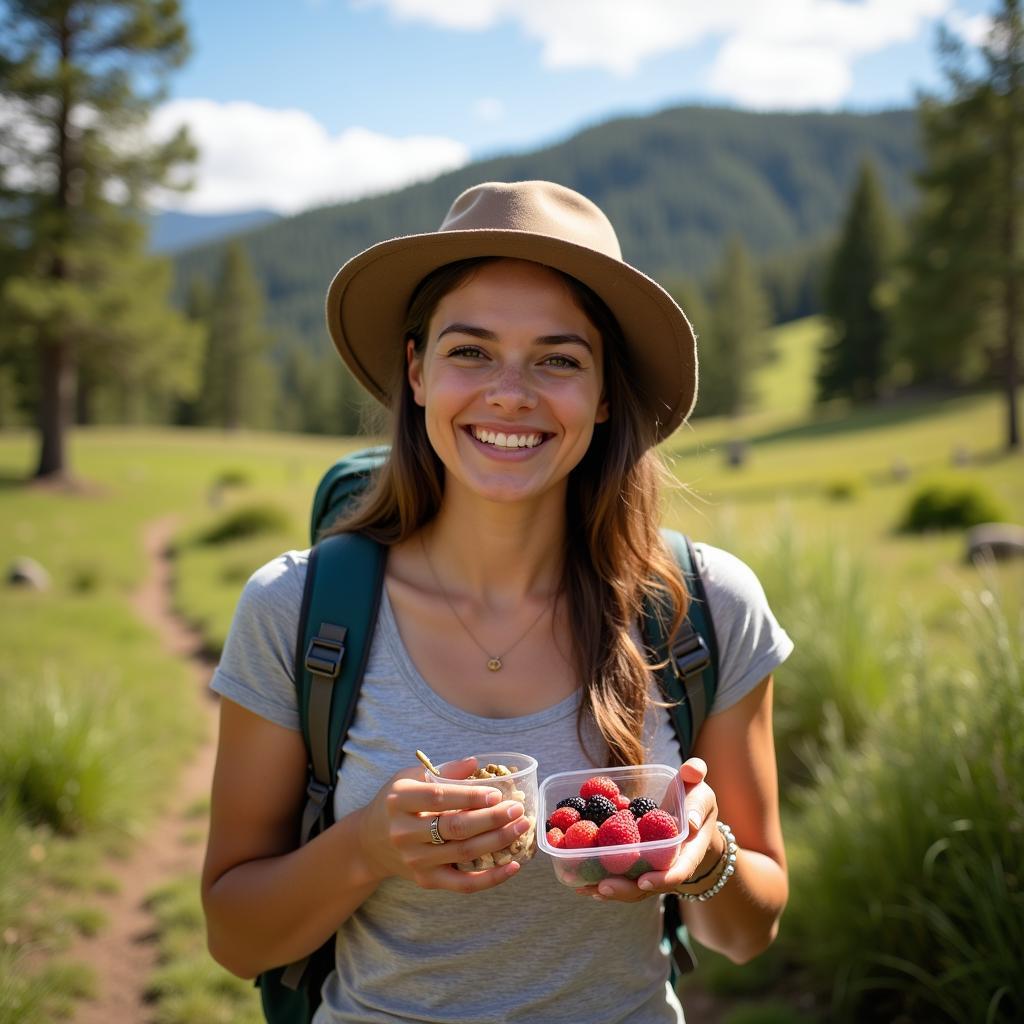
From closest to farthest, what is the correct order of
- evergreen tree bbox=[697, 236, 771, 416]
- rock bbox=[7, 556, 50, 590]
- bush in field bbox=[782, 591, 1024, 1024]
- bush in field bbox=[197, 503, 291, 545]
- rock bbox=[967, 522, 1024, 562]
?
bush in field bbox=[782, 591, 1024, 1024], rock bbox=[967, 522, 1024, 562], rock bbox=[7, 556, 50, 590], bush in field bbox=[197, 503, 291, 545], evergreen tree bbox=[697, 236, 771, 416]

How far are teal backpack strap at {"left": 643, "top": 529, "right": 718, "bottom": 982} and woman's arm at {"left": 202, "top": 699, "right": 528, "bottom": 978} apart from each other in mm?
777

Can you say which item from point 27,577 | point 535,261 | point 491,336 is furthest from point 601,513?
point 27,577

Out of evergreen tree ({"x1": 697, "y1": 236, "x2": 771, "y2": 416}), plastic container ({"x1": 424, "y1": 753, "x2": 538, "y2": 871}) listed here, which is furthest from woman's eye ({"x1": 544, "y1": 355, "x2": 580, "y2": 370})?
evergreen tree ({"x1": 697, "y1": 236, "x2": 771, "y2": 416})

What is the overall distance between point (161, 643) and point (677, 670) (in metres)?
8.83

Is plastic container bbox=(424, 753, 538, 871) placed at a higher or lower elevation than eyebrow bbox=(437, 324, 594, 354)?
lower

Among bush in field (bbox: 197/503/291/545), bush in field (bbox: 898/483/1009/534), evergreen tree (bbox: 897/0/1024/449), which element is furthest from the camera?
evergreen tree (bbox: 897/0/1024/449)

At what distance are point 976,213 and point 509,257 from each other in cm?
2783

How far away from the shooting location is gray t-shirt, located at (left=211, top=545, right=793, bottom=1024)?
207cm

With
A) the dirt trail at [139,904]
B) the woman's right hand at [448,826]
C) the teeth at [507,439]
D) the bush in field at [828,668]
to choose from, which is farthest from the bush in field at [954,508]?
the woman's right hand at [448,826]

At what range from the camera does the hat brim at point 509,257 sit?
2.21m

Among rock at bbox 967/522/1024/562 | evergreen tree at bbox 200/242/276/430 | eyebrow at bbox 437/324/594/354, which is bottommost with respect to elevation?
rock at bbox 967/522/1024/562

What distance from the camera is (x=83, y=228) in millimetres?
22031

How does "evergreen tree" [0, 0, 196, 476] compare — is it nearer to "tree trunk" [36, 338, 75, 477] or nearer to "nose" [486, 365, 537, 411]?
"tree trunk" [36, 338, 75, 477]

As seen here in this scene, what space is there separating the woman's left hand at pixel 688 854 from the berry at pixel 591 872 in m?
0.01
